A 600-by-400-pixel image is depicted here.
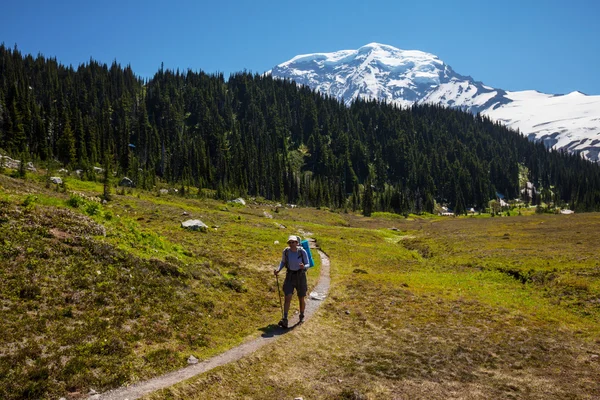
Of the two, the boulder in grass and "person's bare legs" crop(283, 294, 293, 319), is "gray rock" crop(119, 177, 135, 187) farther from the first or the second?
"person's bare legs" crop(283, 294, 293, 319)

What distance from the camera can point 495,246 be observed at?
→ 160 feet

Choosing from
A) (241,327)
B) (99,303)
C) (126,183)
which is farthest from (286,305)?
(126,183)

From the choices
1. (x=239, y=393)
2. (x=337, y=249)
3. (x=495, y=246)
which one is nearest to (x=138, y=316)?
(x=239, y=393)

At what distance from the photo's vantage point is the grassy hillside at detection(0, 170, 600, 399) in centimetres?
1056

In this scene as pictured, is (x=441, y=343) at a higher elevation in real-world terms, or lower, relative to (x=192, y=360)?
lower

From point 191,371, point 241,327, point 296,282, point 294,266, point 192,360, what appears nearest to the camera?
point 191,371

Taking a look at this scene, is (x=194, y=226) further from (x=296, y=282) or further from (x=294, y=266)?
(x=294, y=266)

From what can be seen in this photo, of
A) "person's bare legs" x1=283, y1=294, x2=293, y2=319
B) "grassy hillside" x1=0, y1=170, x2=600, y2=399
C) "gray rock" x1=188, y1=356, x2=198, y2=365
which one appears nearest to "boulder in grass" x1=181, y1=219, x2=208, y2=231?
"grassy hillside" x1=0, y1=170, x2=600, y2=399

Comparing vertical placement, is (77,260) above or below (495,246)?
above

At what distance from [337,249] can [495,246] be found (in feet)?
72.1

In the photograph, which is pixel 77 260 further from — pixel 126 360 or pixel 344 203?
pixel 344 203

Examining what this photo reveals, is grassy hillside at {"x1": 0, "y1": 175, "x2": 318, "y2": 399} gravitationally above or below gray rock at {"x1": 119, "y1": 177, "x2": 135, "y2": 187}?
below

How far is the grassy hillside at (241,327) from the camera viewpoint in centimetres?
1056

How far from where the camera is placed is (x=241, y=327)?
1565 cm
